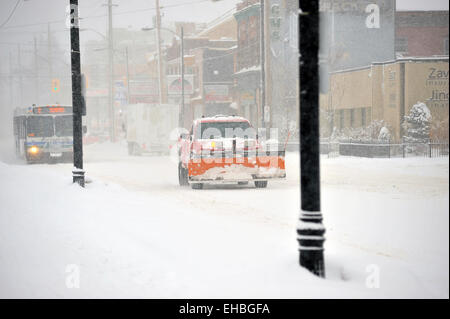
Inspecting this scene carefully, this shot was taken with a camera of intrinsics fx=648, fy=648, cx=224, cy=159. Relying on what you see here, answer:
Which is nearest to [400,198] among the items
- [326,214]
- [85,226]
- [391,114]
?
[326,214]

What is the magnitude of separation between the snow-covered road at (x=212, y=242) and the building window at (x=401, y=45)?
36969 mm

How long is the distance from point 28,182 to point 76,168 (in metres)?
1.82

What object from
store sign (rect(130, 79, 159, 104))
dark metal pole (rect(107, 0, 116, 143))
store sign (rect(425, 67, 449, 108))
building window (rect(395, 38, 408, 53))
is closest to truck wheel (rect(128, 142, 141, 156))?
dark metal pole (rect(107, 0, 116, 143))

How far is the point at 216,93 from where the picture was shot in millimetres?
64438

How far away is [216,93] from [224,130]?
4664 cm

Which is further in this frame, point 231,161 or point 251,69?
point 251,69

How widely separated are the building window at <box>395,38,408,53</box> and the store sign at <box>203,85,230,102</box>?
18682mm

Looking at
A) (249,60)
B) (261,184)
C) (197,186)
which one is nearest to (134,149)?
(249,60)

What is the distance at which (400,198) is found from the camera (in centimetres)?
1414

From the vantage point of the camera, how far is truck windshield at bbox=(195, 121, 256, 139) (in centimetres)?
1768

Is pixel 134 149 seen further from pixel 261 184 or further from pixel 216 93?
pixel 216 93

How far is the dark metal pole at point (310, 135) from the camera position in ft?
23.4

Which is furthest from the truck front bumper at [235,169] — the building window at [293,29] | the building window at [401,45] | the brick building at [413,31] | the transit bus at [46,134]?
the brick building at [413,31]

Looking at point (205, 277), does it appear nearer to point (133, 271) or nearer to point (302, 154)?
point (133, 271)
